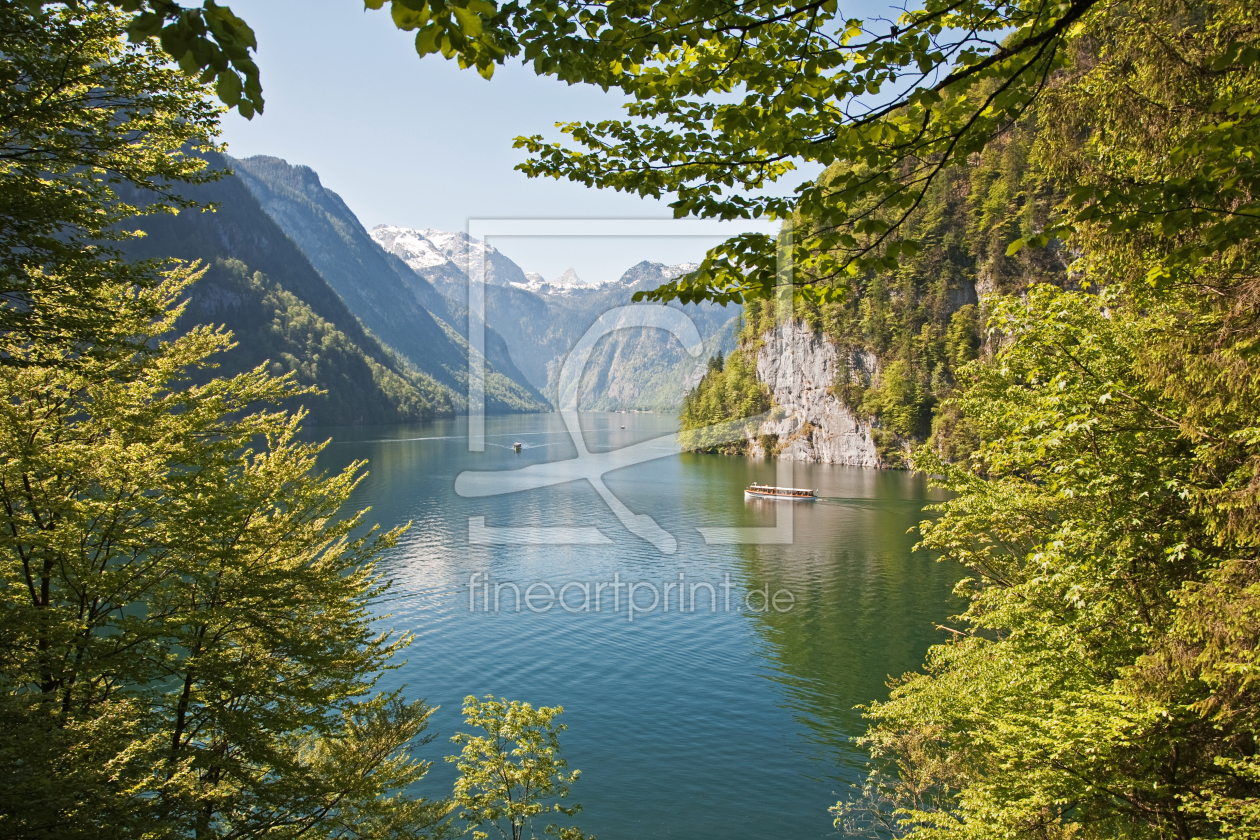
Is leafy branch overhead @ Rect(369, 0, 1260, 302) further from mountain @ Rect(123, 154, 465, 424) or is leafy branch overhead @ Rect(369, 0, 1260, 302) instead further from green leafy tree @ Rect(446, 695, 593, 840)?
mountain @ Rect(123, 154, 465, 424)

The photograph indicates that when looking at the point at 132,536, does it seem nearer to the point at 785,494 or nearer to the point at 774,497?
the point at 774,497

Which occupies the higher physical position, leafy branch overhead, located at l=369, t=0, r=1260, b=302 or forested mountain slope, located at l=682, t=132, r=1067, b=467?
forested mountain slope, located at l=682, t=132, r=1067, b=467

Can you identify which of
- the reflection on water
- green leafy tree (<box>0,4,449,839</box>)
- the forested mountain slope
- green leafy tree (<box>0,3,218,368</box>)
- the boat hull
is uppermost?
the forested mountain slope

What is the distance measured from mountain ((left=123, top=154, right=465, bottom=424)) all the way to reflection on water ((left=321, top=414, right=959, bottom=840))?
324 ft

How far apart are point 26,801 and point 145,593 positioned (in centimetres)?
413

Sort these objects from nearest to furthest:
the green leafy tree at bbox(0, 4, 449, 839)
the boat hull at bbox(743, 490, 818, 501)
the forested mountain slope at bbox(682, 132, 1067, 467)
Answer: the green leafy tree at bbox(0, 4, 449, 839) → the boat hull at bbox(743, 490, 818, 501) → the forested mountain slope at bbox(682, 132, 1067, 467)

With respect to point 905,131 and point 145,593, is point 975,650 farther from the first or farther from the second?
point 145,593

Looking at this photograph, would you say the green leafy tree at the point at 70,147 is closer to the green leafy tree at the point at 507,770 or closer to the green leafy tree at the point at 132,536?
the green leafy tree at the point at 132,536

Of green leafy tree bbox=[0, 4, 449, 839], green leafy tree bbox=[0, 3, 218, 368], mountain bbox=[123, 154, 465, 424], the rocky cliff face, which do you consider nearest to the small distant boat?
the rocky cliff face

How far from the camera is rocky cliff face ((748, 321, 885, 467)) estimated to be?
3393 inches

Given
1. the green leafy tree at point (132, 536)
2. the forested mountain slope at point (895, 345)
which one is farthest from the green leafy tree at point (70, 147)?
the forested mountain slope at point (895, 345)

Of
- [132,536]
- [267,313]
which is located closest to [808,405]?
[132,536]

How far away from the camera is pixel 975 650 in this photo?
A: 1396 cm

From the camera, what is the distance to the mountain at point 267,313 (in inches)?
5310
